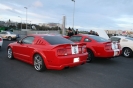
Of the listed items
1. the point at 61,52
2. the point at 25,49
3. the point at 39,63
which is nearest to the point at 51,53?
the point at 61,52

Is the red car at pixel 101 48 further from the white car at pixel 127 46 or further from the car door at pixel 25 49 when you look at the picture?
the car door at pixel 25 49

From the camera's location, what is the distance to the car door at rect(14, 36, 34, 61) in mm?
6205

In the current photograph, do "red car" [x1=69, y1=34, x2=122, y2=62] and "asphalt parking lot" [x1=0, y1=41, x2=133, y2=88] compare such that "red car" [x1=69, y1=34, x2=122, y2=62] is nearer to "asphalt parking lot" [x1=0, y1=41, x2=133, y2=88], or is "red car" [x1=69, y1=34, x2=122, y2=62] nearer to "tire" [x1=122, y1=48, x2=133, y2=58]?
"asphalt parking lot" [x1=0, y1=41, x2=133, y2=88]

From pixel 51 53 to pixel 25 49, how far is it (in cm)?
180

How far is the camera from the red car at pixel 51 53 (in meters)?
5.05

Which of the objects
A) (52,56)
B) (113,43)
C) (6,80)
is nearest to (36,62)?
(52,56)

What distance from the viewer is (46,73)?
17.9 ft

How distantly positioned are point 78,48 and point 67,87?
Answer: 183 centimetres

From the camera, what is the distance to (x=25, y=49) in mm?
6402

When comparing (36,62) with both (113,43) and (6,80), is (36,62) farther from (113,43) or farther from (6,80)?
(113,43)

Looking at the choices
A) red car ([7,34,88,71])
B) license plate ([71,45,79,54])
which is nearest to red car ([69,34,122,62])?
red car ([7,34,88,71])

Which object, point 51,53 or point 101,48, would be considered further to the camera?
point 101,48

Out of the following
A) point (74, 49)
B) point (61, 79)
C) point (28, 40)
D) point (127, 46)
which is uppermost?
point (28, 40)

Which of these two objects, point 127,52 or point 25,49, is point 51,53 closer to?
point 25,49
